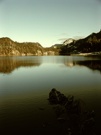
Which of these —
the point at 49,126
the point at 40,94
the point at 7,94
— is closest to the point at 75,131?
the point at 49,126

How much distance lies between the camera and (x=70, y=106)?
41.2 m

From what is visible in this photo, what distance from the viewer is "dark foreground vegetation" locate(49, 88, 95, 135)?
103 ft

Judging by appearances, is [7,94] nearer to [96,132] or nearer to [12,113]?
[12,113]

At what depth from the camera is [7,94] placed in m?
56.9

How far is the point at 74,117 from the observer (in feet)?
120

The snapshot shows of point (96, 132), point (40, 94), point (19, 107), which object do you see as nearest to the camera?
point (96, 132)

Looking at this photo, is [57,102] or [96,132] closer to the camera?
[96,132]

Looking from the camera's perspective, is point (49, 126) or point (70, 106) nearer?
point (49, 126)

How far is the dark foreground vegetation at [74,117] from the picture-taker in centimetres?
3134

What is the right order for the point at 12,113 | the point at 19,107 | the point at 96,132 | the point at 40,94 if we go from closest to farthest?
the point at 96,132 < the point at 12,113 < the point at 19,107 < the point at 40,94

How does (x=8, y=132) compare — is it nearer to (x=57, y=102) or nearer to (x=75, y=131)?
(x=75, y=131)

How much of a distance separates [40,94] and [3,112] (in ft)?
54.2

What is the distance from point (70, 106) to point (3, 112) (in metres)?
14.0

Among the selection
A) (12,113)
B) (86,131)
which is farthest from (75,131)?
(12,113)
